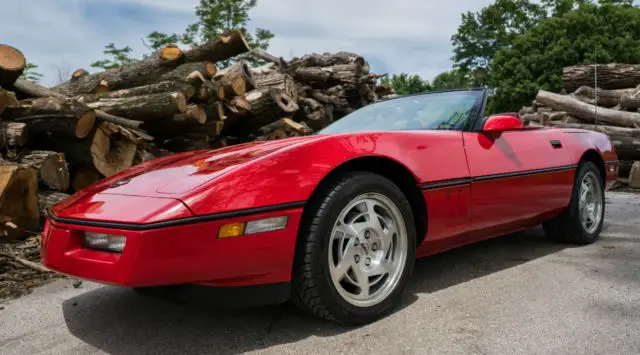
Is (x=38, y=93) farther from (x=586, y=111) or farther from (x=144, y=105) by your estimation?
(x=586, y=111)

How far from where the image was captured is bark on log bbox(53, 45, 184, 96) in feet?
19.5

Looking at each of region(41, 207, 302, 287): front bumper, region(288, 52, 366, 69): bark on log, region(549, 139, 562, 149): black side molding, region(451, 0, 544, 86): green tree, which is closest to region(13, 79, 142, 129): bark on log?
region(41, 207, 302, 287): front bumper

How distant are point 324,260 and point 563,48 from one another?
100 feet

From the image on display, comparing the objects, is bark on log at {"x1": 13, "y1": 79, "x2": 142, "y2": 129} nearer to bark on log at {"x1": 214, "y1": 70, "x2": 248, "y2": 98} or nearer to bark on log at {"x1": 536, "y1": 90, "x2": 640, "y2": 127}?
bark on log at {"x1": 214, "y1": 70, "x2": 248, "y2": 98}

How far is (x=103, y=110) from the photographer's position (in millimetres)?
5051

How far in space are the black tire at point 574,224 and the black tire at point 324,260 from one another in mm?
2033

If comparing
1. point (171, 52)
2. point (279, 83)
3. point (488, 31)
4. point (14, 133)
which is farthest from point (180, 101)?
point (488, 31)

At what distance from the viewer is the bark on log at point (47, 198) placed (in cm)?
385

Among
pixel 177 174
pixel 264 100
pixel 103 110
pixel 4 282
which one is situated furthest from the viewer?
pixel 264 100

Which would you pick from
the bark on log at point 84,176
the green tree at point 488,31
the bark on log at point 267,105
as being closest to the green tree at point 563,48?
the green tree at point 488,31

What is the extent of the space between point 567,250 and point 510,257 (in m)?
0.54

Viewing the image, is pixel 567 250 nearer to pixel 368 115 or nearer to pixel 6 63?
pixel 368 115

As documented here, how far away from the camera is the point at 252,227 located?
5.88 ft

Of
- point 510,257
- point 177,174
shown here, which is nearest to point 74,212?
point 177,174
